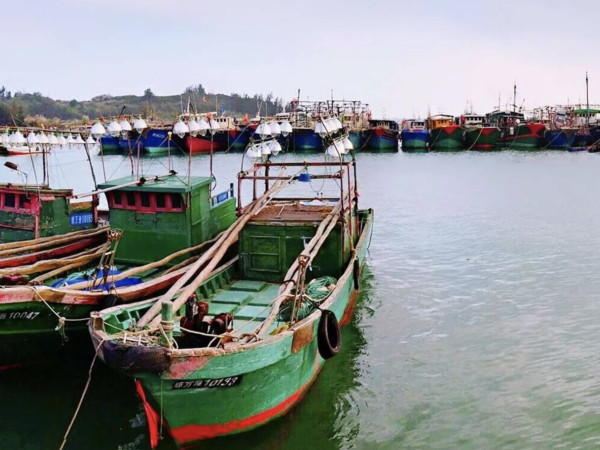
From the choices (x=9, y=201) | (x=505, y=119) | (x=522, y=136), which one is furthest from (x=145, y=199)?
(x=505, y=119)

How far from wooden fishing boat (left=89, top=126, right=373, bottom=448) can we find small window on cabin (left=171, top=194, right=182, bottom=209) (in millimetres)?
1413

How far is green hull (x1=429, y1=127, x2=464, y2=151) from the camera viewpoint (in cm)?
7581

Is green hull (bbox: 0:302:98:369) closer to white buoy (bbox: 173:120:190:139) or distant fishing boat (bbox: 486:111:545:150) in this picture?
white buoy (bbox: 173:120:190:139)

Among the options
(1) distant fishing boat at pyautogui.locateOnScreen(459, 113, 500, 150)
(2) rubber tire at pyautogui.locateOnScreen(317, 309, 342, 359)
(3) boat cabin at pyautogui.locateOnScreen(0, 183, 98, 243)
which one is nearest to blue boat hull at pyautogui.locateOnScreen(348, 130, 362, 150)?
(1) distant fishing boat at pyautogui.locateOnScreen(459, 113, 500, 150)

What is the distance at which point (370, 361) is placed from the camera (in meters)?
13.0

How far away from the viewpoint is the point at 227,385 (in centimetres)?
857

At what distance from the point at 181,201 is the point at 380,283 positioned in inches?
296

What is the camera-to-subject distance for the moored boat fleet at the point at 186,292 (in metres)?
8.45

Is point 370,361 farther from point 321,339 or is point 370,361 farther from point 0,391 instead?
point 0,391

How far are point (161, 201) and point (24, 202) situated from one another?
430cm

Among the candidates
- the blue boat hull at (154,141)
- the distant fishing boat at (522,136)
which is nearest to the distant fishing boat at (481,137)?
the distant fishing boat at (522,136)

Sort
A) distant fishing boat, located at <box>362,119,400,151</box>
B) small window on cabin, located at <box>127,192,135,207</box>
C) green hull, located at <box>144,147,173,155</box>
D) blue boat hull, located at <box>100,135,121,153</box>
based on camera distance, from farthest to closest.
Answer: blue boat hull, located at <box>100,135,121,153</box>
distant fishing boat, located at <box>362,119,400,151</box>
green hull, located at <box>144,147,173,155</box>
small window on cabin, located at <box>127,192,135,207</box>

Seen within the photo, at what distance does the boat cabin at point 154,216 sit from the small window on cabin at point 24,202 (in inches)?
112

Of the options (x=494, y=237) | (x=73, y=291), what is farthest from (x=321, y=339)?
(x=494, y=237)
